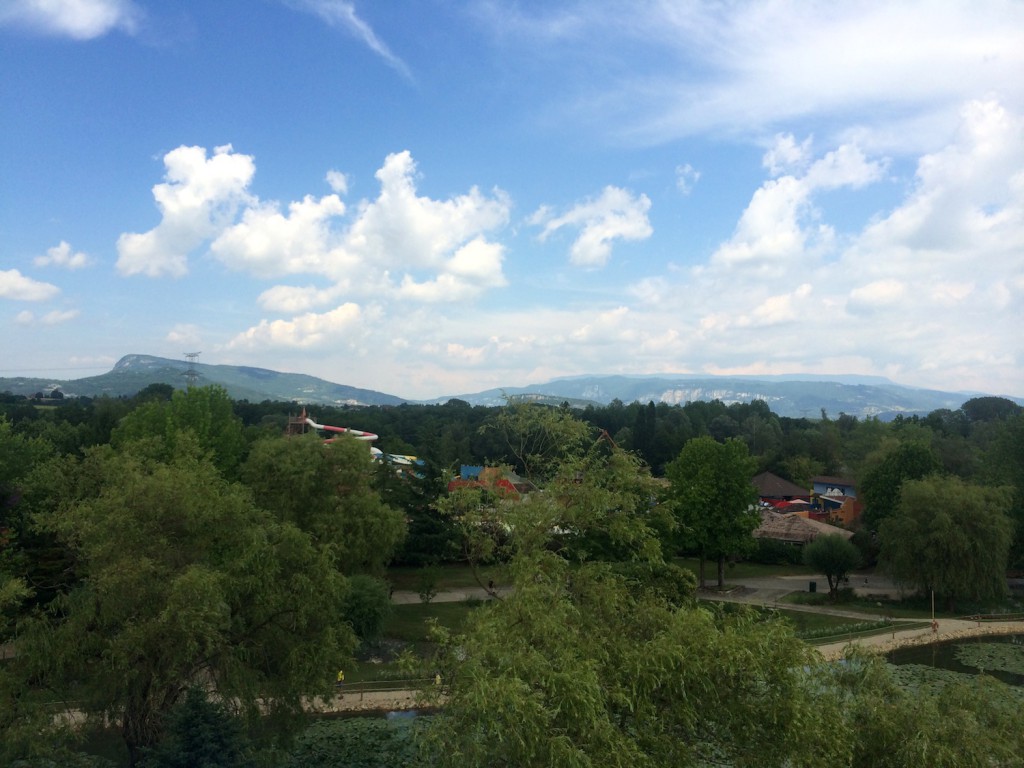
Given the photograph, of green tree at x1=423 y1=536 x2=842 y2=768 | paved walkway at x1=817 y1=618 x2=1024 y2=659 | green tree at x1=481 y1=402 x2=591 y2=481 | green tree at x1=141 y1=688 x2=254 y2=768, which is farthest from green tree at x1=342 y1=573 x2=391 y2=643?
paved walkway at x1=817 y1=618 x2=1024 y2=659

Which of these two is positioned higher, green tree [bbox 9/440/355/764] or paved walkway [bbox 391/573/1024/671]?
green tree [bbox 9/440/355/764]

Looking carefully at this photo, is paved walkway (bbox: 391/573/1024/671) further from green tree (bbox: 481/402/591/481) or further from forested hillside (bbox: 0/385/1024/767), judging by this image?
green tree (bbox: 481/402/591/481)

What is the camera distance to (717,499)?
33.6m

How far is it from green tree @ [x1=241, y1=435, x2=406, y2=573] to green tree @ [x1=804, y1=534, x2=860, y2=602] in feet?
62.3

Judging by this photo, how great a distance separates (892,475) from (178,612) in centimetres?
3620

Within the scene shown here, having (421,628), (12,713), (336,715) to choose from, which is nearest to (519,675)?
(12,713)

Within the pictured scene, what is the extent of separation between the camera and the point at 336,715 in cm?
1930

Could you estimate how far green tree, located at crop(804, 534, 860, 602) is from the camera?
32.1 metres

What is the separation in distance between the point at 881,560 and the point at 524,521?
91.2 feet

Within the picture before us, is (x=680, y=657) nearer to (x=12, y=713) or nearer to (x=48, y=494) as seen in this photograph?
(x=12, y=713)

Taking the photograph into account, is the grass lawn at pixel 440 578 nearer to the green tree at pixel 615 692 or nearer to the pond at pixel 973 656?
the pond at pixel 973 656

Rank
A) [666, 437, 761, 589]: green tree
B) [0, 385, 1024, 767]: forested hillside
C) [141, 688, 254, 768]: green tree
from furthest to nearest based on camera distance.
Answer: [666, 437, 761, 589]: green tree → [141, 688, 254, 768]: green tree → [0, 385, 1024, 767]: forested hillside

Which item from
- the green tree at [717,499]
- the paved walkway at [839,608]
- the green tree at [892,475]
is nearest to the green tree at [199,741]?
the paved walkway at [839,608]

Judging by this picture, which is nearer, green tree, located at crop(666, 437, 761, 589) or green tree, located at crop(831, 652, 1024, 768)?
green tree, located at crop(831, 652, 1024, 768)
